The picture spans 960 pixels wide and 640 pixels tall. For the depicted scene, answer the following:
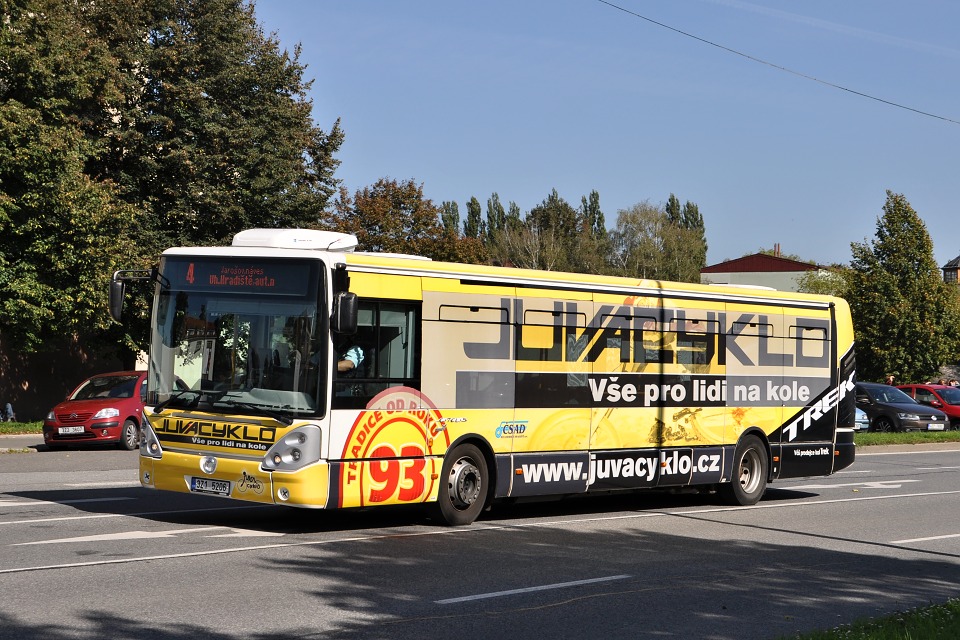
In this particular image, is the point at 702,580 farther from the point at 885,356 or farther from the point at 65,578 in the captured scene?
the point at 885,356

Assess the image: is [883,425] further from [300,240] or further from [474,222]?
[474,222]

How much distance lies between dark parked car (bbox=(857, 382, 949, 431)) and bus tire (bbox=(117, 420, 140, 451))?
72.8 feet

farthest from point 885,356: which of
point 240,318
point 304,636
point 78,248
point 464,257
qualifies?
point 304,636

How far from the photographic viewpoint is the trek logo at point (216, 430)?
461 inches

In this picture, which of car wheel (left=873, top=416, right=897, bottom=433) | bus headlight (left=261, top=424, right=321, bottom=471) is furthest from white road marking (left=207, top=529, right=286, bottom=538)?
car wheel (left=873, top=416, right=897, bottom=433)

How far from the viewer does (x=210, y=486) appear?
12.0 m

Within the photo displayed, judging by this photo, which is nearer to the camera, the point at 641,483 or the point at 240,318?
the point at 240,318

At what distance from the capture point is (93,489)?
53.1 ft

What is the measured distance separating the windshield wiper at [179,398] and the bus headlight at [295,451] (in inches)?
43.6

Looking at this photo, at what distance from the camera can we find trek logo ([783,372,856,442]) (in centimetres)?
1761

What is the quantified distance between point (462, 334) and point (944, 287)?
147 feet

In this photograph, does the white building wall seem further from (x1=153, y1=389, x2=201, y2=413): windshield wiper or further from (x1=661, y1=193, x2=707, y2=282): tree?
(x1=153, y1=389, x2=201, y2=413): windshield wiper

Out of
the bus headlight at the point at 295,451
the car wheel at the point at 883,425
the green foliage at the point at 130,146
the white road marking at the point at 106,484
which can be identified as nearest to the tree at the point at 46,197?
the green foliage at the point at 130,146

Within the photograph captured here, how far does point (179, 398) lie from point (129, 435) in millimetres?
13928
